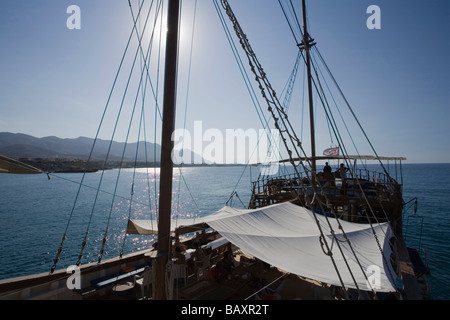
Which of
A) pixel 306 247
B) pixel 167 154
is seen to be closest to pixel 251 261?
pixel 306 247

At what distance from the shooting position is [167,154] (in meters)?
4.96

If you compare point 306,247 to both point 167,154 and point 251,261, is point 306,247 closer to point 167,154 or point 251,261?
point 251,261

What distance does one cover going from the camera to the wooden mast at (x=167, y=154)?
15.2ft

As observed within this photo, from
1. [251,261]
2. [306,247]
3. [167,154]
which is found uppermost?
[167,154]

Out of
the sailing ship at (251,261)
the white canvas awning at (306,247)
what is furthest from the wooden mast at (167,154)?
the white canvas awning at (306,247)

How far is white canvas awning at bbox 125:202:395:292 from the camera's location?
5.68 m

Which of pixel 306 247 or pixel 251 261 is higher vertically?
pixel 306 247

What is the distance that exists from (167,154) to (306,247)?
549cm

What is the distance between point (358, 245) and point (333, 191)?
10320 mm

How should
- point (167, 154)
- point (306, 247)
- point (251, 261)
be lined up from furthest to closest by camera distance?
point (251, 261) → point (306, 247) → point (167, 154)

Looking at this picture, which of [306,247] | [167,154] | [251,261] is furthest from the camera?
[251,261]
